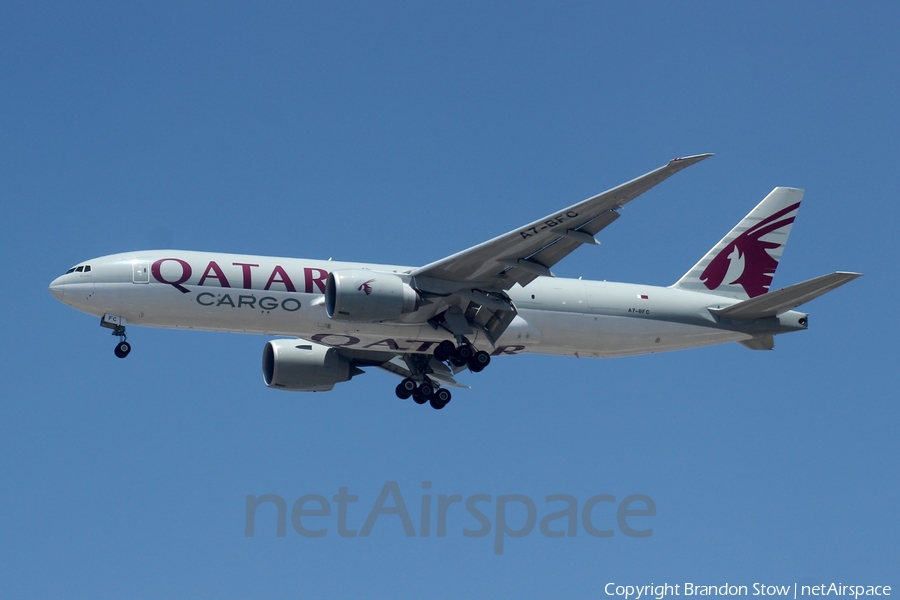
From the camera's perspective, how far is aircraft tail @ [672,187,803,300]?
135ft

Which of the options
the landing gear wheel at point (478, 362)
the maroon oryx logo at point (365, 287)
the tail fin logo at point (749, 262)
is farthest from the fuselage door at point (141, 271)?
the tail fin logo at point (749, 262)

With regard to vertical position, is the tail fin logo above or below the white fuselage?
above

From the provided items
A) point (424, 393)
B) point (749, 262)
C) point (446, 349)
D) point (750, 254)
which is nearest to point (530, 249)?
point (446, 349)

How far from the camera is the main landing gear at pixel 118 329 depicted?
1358 inches

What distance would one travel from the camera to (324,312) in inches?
1384

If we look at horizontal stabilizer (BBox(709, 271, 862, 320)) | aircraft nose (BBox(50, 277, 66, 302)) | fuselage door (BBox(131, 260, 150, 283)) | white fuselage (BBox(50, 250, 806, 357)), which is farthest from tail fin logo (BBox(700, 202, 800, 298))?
aircraft nose (BBox(50, 277, 66, 302))

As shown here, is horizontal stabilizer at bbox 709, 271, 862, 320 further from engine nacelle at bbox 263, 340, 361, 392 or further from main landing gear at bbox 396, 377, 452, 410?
engine nacelle at bbox 263, 340, 361, 392

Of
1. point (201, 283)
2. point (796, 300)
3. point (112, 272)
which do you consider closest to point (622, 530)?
point (796, 300)

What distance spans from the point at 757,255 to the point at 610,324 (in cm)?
753

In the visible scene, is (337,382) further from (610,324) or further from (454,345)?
(610,324)

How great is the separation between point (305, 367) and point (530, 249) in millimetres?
10757

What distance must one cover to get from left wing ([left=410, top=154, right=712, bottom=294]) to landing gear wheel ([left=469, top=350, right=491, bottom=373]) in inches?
91.5

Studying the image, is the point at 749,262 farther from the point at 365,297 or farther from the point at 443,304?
the point at 365,297

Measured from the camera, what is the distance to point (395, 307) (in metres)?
34.2
